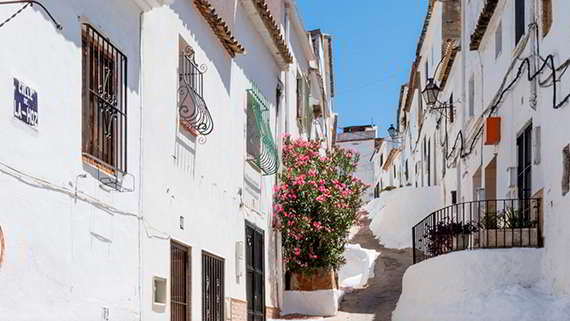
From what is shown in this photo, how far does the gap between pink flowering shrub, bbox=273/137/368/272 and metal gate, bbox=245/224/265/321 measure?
1.56 meters

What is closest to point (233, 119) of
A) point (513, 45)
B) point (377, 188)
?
point (513, 45)

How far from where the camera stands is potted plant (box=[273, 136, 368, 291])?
63.5 ft

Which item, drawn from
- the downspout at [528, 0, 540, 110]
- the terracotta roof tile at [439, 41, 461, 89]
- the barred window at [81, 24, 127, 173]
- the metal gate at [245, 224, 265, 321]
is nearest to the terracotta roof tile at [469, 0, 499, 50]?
the downspout at [528, 0, 540, 110]

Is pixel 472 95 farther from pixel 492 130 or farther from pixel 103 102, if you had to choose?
pixel 103 102

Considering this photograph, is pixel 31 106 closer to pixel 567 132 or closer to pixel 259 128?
pixel 567 132

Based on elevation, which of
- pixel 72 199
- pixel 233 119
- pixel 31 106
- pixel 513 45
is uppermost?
pixel 513 45

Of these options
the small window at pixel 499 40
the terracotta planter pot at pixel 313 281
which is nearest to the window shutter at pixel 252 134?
the terracotta planter pot at pixel 313 281

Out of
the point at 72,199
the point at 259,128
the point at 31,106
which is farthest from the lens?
the point at 259,128

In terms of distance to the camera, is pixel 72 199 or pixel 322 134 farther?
pixel 322 134

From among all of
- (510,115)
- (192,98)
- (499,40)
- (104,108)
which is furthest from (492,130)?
(104,108)

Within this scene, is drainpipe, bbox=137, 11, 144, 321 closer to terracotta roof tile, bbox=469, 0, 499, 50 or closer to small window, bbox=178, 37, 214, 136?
small window, bbox=178, 37, 214, 136

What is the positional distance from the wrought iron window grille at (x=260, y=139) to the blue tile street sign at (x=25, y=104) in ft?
28.9

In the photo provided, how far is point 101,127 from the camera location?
9.77 meters

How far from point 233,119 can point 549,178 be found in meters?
5.35
